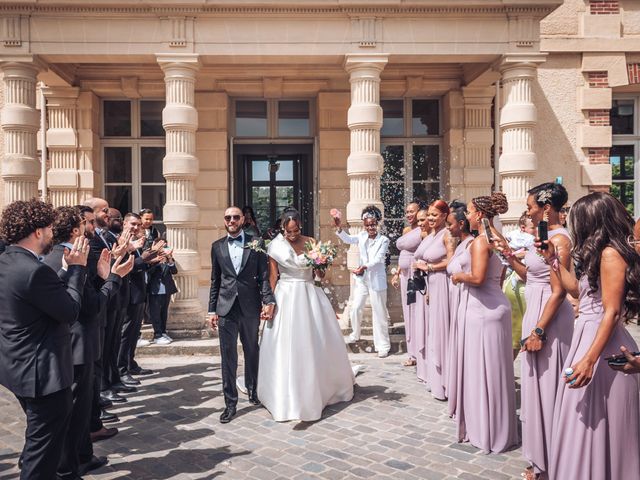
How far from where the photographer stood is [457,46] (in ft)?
29.9

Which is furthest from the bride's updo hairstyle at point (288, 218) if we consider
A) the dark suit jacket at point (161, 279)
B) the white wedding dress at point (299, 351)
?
the dark suit jacket at point (161, 279)

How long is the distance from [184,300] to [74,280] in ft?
17.5

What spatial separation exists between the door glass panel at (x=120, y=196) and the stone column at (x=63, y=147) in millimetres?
761

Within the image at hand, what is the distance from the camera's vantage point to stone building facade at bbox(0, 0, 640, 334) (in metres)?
8.81

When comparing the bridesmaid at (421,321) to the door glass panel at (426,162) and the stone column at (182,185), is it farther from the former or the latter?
the door glass panel at (426,162)

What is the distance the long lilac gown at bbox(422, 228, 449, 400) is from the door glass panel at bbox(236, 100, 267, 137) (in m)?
6.66

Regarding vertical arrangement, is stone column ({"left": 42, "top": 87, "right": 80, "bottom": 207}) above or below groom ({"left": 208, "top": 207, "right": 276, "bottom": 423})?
above

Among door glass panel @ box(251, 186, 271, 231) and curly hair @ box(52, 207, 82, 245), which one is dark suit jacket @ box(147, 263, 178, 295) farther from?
door glass panel @ box(251, 186, 271, 231)

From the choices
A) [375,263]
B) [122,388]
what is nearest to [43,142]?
[122,388]

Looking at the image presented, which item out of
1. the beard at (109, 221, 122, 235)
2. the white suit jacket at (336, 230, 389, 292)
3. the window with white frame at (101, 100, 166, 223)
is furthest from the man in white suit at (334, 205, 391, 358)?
the window with white frame at (101, 100, 166, 223)

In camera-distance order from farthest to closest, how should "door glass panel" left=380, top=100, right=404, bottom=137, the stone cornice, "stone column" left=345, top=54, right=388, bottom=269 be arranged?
"door glass panel" left=380, top=100, right=404, bottom=137, "stone column" left=345, top=54, right=388, bottom=269, the stone cornice

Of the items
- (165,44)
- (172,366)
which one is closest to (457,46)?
(165,44)

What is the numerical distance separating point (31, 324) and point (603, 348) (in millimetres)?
3281

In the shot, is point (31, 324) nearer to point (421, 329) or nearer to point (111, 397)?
point (111, 397)
